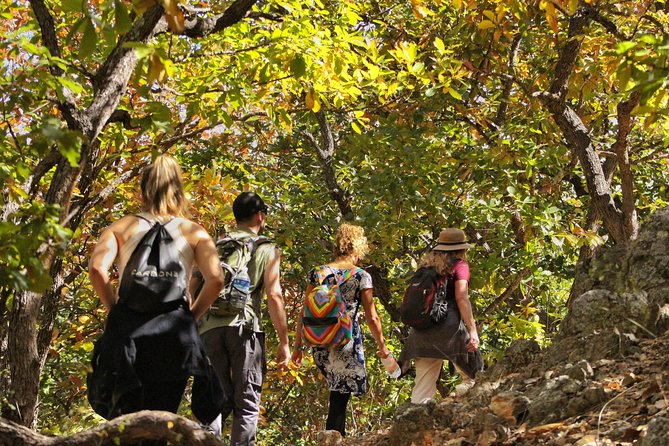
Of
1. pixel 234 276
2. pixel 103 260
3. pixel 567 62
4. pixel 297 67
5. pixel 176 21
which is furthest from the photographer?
pixel 567 62

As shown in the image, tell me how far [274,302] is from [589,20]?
6141 mm

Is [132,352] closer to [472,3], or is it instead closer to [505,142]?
[472,3]

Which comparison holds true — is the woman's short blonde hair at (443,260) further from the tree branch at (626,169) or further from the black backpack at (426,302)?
the tree branch at (626,169)

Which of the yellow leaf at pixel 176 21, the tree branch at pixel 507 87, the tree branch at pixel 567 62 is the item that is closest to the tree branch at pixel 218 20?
the yellow leaf at pixel 176 21

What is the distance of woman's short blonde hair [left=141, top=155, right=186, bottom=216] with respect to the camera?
4547 millimetres

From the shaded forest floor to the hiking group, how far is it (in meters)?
1.02

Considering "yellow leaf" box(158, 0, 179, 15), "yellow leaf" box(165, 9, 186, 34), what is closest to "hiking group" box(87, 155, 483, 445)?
"yellow leaf" box(165, 9, 186, 34)

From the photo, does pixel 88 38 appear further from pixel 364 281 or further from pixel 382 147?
pixel 382 147

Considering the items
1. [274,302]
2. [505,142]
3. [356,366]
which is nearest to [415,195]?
[505,142]

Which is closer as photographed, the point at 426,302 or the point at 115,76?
the point at 115,76

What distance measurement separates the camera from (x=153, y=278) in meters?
4.24

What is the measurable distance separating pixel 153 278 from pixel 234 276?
1528 millimetres

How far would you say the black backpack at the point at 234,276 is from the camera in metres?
5.76

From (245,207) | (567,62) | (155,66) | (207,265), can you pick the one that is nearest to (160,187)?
(207,265)
